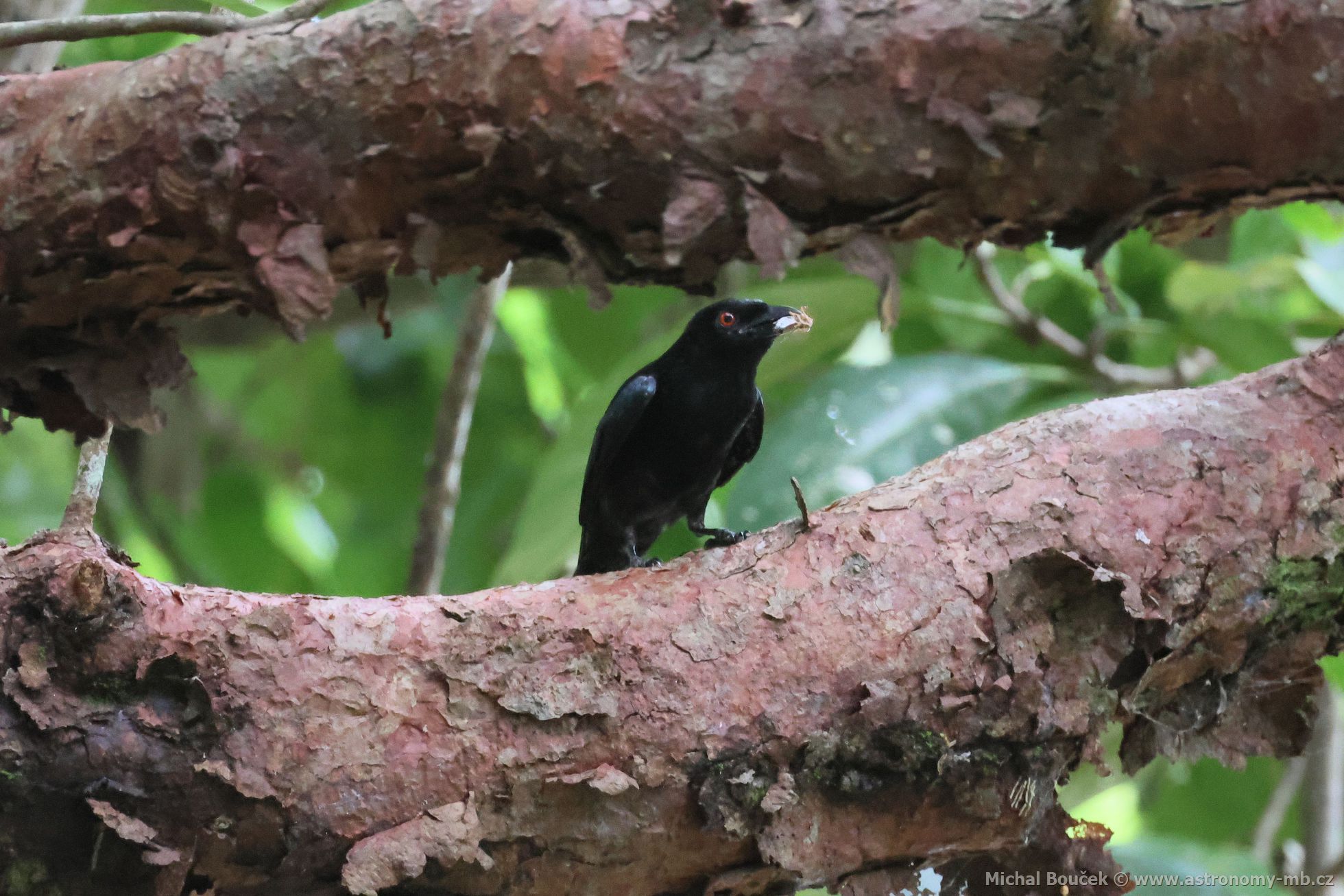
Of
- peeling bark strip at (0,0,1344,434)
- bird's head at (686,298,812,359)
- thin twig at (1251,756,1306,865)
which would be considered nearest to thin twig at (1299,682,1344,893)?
thin twig at (1251,756,1306,865)

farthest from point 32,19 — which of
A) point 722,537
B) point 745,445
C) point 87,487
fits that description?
point 745,445

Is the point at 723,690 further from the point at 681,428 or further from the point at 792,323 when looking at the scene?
the point at 792,323

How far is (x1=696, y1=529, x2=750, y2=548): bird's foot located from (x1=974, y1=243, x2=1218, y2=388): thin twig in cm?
170

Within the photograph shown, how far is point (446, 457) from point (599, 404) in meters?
0.59

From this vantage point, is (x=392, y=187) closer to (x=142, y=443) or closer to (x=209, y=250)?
(x=209, y=250)

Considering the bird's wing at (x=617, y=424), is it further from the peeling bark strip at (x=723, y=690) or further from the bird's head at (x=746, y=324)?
the peeling bark strip at (x=723, y=690)

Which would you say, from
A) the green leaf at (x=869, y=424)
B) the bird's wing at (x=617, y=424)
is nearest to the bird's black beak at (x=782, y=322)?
the bird's wing at (x=617, y=424)

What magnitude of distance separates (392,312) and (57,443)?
7.39 ft

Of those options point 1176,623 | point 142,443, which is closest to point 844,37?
point 1176,623

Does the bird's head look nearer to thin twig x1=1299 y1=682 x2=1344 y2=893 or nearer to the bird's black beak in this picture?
the bird's black beak

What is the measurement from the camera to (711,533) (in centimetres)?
328

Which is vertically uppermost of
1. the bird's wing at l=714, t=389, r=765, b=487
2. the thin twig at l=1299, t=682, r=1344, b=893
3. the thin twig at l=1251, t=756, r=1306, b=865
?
the bird's wing at l=714, t=389, r=765, b=487

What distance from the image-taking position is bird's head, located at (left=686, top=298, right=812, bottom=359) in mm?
3381

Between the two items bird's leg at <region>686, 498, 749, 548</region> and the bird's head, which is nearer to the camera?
bird's leg at <region>686, 498, 749, 548</region>
